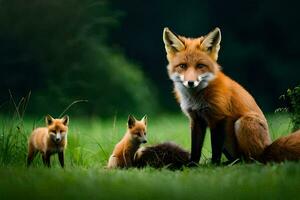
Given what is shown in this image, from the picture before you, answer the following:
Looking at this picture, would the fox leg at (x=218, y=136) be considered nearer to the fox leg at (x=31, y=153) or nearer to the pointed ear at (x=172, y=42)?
the pointed ear at (x=172, y=42)

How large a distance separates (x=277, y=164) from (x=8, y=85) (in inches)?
278

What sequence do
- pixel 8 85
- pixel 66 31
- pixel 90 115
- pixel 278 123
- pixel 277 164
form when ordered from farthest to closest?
pixel 66 31, pixel 8 85, pixel 90 115, pixel 278 123, pixel 277 164

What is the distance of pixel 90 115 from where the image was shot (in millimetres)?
11148

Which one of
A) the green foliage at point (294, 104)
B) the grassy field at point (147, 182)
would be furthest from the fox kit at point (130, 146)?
the green foliage at point (294, 104)

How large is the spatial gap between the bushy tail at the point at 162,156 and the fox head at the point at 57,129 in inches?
29.3

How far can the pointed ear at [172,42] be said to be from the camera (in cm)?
679

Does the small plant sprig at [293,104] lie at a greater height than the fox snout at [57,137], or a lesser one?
greater

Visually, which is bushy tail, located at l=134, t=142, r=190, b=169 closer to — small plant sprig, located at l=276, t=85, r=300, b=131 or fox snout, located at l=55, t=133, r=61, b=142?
fox snout, located at l=55, t=133, r=61, b=142

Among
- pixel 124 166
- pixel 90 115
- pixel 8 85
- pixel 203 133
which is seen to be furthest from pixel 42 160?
pixel 8 85

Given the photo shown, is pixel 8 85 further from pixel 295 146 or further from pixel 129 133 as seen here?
pixel 295 146

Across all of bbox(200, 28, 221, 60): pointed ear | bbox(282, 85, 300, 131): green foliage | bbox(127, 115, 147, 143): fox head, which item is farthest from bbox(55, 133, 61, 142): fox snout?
bbox(282, 85, 300, 131): green foliage

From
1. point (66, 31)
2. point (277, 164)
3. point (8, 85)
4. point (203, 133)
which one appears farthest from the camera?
point (66, 31)

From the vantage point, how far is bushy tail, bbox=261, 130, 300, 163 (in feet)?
21.0

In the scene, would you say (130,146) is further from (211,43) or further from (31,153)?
(211,43)
